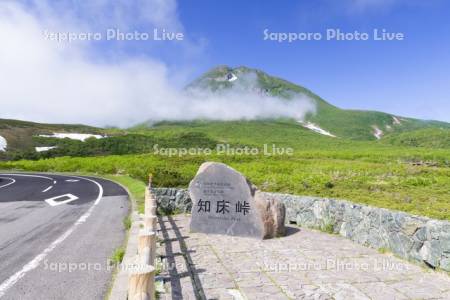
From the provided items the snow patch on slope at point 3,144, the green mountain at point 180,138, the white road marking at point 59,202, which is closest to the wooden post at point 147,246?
the white road marking at point 59,202

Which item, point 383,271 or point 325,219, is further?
point 325,219

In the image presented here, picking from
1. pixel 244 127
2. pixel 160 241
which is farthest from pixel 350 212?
pixel 244 127

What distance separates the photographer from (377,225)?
26.4 ft

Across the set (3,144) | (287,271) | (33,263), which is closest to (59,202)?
(33,263)

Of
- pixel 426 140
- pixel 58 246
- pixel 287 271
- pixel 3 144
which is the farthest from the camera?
pixel 426 140

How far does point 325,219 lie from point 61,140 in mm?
68947

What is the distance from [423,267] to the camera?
22.0ft

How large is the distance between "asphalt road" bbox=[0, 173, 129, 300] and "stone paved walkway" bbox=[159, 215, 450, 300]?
1251 mm

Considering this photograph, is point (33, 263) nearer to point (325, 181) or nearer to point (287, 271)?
point (287, 271)

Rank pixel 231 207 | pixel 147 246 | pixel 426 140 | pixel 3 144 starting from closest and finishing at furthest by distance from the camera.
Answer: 1. pixel 147 246
2. pixel 231 207
3. pixel 3 144
4. pixel 426 140

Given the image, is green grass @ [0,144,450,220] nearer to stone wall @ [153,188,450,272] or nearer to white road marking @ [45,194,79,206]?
white road marking @ [45,194,79,206]

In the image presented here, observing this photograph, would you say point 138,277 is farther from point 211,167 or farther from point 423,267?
point 211,167

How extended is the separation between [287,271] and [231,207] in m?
3.09

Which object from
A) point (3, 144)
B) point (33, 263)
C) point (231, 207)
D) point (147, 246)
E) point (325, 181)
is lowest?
point (325, 181)
